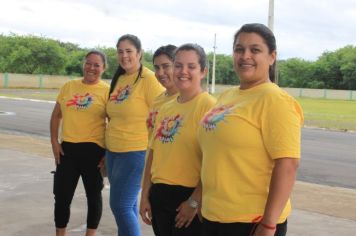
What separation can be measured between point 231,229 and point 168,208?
0.72 meters

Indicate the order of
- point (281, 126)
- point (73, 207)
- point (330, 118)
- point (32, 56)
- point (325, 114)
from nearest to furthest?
point (281, 126) < point (73, 207) < point (330, 118) < point (325, 114) < point (32, 56)

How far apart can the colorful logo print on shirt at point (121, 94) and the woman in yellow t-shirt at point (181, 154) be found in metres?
0.95

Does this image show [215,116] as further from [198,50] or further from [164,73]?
[164,73]

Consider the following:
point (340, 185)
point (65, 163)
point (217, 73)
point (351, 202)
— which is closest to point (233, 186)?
point (65, 163)

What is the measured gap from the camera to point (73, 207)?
6035 mm

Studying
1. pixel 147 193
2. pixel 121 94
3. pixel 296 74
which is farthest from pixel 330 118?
pixel 296 74

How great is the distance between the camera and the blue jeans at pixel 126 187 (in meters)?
4.04

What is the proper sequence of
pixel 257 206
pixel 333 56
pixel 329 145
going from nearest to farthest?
1. pixel 257 206
2. pixel 329 145
3. pixel 333 56

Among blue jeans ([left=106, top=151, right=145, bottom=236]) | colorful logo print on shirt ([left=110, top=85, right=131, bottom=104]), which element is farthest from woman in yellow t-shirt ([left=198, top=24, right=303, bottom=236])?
colorful logo print on shirt ([left=110, top=85, right=131, bottom=104])

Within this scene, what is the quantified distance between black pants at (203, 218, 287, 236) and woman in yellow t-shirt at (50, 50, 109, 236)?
2.11 metres

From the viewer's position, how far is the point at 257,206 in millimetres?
2416

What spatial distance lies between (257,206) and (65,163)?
2.50 metres

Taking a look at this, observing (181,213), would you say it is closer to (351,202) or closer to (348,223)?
(348,223)

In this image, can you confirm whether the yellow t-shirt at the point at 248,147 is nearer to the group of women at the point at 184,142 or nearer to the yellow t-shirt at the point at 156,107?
→ the group of women at the point at 184,142
